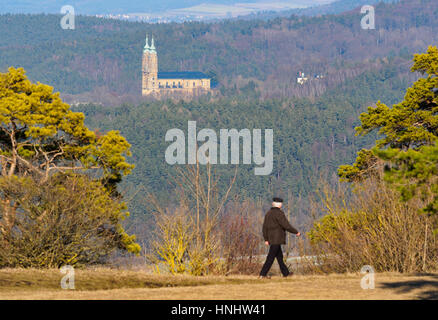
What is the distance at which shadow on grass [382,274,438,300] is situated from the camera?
48.2ft

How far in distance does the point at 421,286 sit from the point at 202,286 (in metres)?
4.04

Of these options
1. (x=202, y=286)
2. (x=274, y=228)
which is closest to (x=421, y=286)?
(x=274, y=228)

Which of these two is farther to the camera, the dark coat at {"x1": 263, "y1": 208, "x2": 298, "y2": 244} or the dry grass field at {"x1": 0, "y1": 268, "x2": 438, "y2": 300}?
the dark coat at {"x1": 263, "y1": 208, "x2": 298, "y2": 244}

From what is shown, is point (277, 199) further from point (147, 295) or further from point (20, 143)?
point (20, 143)

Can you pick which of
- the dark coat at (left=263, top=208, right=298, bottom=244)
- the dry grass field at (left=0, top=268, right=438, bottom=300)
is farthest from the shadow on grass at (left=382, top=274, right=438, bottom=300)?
the dark coat at (left=263, top=208, right=298, bottom=244)

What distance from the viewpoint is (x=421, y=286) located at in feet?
51.9

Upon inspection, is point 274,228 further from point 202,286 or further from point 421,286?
point 421,286

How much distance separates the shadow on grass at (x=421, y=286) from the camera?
1469 cm

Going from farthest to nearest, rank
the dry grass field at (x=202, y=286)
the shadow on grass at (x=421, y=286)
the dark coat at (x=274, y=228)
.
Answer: the dark coat at (x=274, y=228)
the shadow on grass at (x=421, y=286)
the dry grass field at (x=202, y=286)

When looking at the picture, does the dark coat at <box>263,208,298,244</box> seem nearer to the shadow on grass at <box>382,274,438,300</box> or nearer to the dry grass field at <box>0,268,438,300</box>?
the dry grass field at <box>0,268,438,300</box>

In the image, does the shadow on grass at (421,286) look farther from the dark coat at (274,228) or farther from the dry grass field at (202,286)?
the dark coat at (274,228)

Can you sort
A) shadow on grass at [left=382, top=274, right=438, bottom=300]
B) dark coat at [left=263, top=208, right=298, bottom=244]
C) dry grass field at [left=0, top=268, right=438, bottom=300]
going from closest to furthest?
dry grass field at [left=0, top=268, right=438, bottom=300]
shadow on grass at [left=382, top=274, right=438, bottom=300]
dark coat at [left=263, top=208, right=298, bottom=244]

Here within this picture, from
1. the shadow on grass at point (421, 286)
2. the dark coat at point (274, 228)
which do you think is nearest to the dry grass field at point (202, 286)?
the shadow on grass at point (421, 286)

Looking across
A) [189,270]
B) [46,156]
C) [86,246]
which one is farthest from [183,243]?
[46,156]
